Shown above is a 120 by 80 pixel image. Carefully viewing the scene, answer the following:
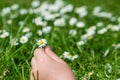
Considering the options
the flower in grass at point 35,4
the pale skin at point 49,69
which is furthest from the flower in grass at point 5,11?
the pale skin at point 49,69

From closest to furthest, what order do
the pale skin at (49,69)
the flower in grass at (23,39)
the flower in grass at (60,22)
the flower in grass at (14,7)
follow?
the pale skin at (49,69) → the flower in grass at (23,39) → the flower in grass at (60,22) → the flower in grass at (14,7)

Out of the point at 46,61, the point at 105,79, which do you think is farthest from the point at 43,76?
the point at 105,79

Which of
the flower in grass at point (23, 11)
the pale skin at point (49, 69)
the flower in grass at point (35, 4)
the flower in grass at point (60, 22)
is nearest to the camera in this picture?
the pale skin at point (49, 69)

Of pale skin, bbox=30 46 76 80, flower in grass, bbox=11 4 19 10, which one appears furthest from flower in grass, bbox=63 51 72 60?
flower in grass, bbox=11 4 19 10

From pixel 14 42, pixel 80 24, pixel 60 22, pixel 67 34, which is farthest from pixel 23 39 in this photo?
pixel 80 24

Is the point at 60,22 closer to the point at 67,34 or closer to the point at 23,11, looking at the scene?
the point at 67,34

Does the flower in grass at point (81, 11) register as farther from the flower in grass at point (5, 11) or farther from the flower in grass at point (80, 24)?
the flower in grass at point (5, 11)
